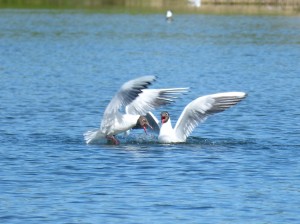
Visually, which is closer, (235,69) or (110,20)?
(235,69)

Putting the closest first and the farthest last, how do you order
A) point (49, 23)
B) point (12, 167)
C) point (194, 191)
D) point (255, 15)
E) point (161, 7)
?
point (194, 191)
point (12, 167)
point (49, 23)
point (255, 15)
point (161, 7)

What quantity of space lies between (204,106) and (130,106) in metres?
1.30

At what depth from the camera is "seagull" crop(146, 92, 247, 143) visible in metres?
17.6

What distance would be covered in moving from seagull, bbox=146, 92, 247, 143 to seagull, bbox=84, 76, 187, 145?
38 cm

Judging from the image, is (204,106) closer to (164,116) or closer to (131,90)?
(164,116)

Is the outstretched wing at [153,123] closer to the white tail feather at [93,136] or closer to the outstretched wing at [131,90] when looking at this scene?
the white tail feather at [93,136]

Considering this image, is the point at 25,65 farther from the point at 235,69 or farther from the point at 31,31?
the point at 31,31

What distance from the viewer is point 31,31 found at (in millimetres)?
58906

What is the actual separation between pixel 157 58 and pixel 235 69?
5011 mm

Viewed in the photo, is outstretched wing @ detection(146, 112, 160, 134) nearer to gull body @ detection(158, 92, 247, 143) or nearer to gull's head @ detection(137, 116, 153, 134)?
gull's head @ detection(137, 116, 153, 134)

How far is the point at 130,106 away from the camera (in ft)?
59.8

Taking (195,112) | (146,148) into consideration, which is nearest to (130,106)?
(146,148)

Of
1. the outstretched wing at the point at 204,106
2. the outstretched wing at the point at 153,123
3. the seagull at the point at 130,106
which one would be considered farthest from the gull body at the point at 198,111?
the outstretched wing at the point at 153,123

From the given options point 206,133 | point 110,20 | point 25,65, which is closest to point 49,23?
point 110,20
